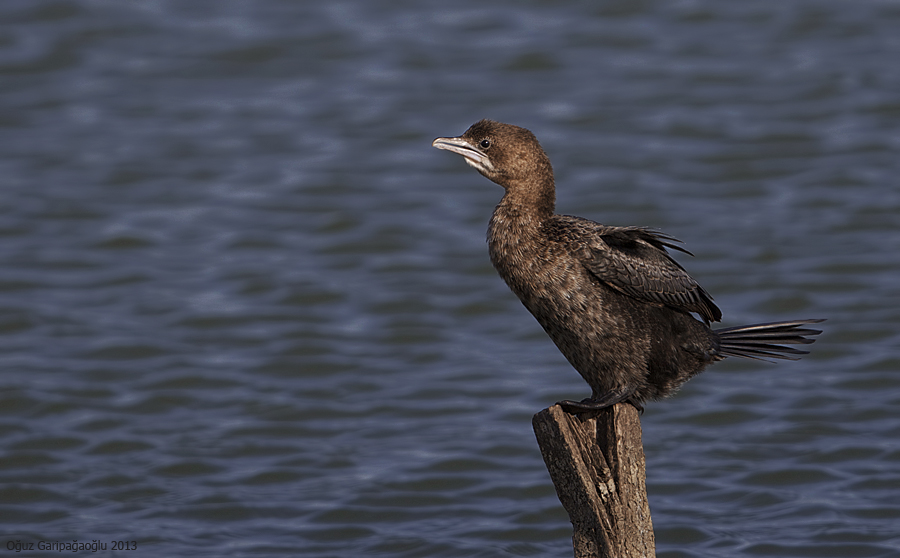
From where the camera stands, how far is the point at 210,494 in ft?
28.6

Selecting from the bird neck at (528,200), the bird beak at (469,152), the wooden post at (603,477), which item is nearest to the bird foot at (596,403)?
the wooden post at (603,477)

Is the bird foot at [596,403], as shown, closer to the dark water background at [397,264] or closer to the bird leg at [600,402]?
the bird leg at [600,402]

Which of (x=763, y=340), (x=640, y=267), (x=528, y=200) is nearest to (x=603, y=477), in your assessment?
(x=640, y=267)

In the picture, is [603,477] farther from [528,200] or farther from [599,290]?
[528,200]

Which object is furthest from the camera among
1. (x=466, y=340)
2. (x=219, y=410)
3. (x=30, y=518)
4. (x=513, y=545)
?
(x=466, y=340)

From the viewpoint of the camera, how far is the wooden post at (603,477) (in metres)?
4.98

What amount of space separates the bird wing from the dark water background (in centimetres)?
245

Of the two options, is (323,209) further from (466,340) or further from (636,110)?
(636,110)

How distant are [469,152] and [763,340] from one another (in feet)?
5.59

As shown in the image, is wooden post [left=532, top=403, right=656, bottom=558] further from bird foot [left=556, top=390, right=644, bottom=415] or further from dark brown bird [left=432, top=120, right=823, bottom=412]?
dark brown bird [left=432, top=120, right=823, bottom=412]

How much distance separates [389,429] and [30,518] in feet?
8.96

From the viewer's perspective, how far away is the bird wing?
568cm

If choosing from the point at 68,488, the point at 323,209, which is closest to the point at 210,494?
the point at 68,488

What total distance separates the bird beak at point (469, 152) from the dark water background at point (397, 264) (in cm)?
302
